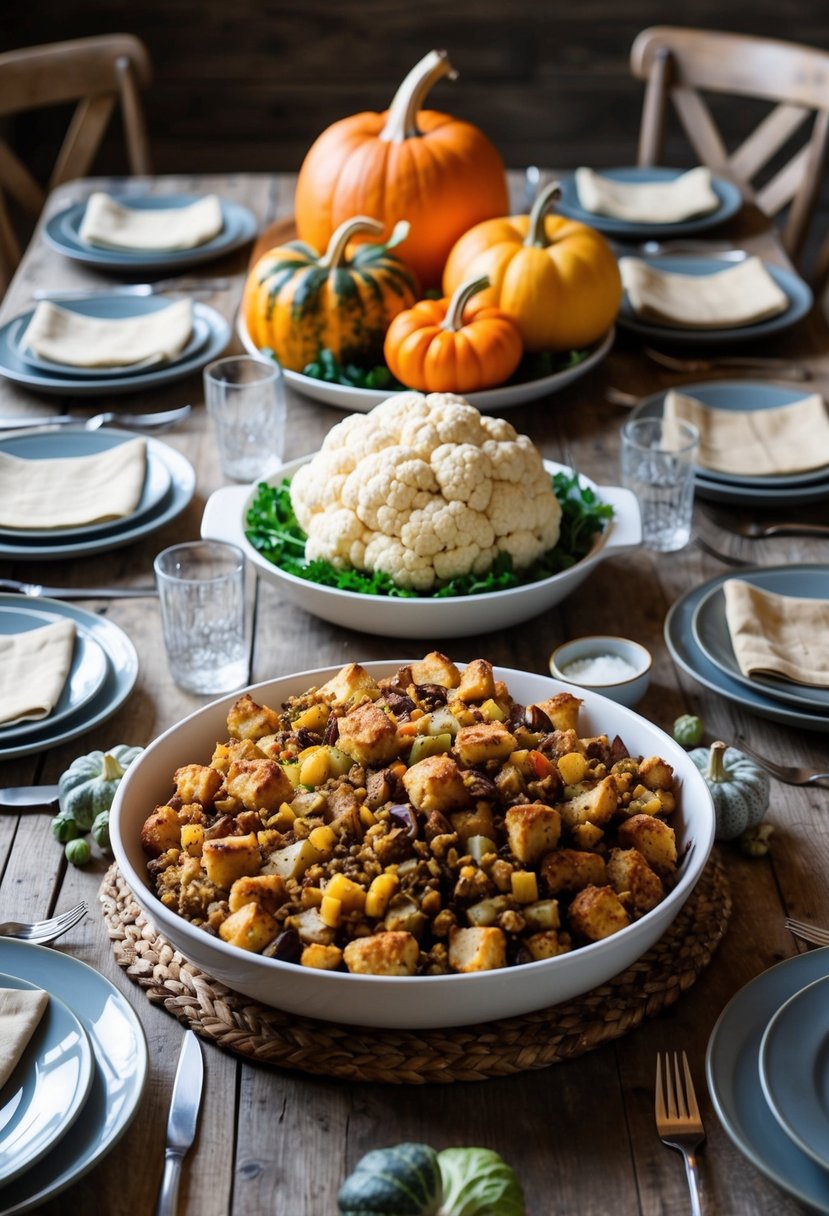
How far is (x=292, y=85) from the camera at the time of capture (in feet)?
16.7

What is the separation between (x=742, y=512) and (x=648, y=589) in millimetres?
299

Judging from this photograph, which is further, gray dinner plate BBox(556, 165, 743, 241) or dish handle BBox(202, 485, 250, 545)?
gray dinner plate BBox(556, 165, 743, 241)

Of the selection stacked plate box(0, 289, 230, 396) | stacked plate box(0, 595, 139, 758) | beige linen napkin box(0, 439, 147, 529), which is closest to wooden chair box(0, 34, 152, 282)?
stacked plate box(0, 289, 230, 396)

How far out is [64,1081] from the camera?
39.0 inches

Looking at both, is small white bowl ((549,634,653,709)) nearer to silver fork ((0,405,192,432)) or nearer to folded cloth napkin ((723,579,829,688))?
folded cloth napkin ((723,579,829,688))

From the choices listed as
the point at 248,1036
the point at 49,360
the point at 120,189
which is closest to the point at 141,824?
the point at 248,1036

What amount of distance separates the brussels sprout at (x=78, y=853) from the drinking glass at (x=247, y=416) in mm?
825

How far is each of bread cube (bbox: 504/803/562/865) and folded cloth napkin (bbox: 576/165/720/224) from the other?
6.79 feet

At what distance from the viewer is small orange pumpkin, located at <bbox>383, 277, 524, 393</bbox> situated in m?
2.06

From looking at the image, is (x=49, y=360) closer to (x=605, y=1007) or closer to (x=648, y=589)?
(x=648, y=589)

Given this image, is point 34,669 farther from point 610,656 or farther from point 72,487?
point 610,656

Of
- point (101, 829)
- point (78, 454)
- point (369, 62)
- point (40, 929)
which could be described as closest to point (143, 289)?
point (78, 454)

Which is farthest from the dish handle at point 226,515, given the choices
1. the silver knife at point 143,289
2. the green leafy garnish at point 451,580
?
the silver knife at point 143,289

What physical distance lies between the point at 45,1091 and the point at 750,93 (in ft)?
9.97
